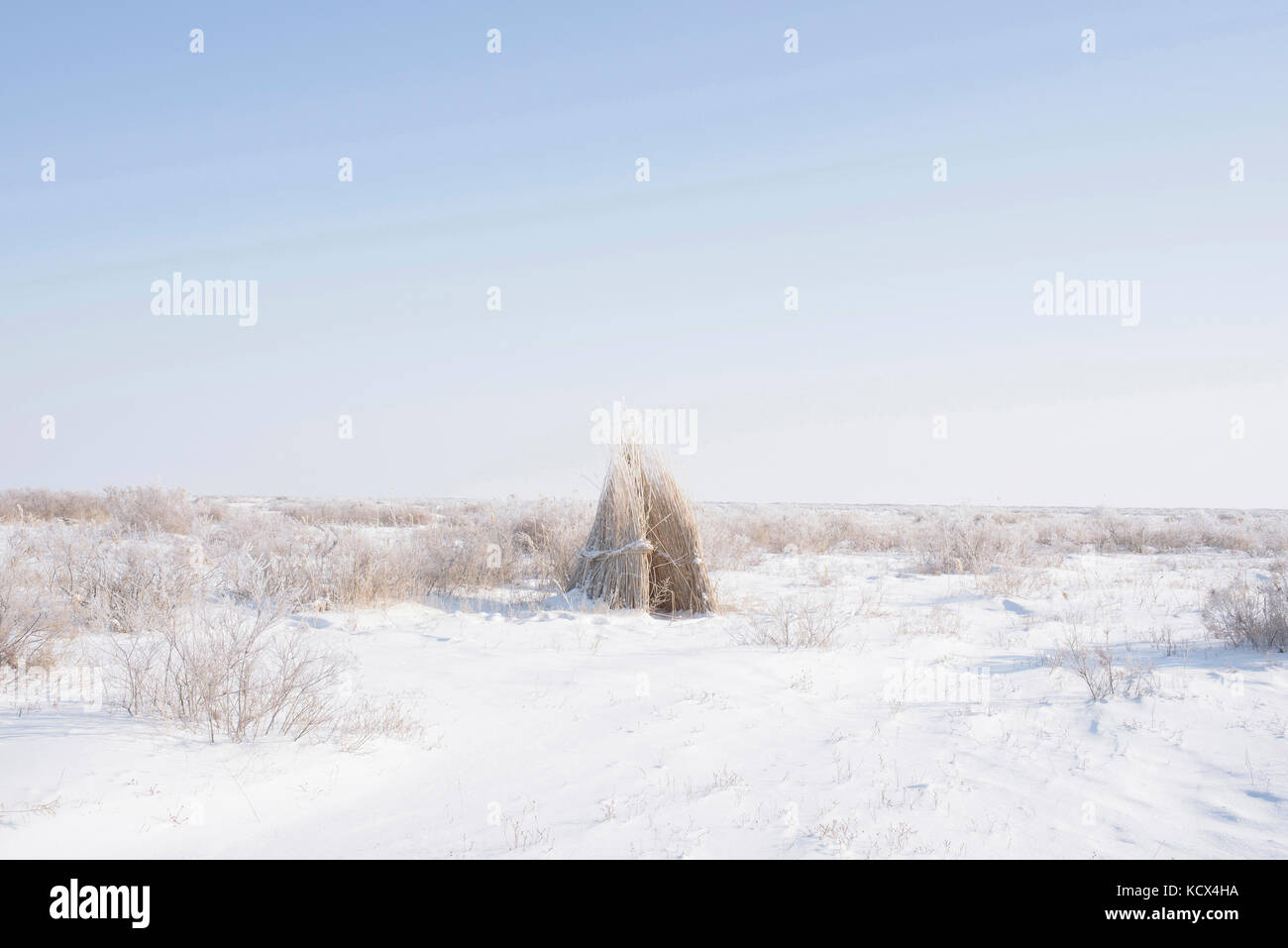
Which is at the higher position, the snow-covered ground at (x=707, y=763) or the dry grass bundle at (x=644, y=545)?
the dry grass bundle at (x=644, y=545)

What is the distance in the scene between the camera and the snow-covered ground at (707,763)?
264 cm

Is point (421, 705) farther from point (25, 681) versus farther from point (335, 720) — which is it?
point (25, 681)

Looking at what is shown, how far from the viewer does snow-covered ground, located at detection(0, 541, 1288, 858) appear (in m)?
2.64

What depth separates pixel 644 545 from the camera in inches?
316

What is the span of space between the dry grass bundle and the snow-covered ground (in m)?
1.97

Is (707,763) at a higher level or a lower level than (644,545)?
lower

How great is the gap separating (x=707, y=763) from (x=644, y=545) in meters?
4.57

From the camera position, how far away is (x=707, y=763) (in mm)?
3490

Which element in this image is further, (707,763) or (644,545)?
(644,545)

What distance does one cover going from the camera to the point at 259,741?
3.40 m

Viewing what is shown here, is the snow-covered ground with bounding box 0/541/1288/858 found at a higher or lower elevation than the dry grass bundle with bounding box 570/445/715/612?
lower

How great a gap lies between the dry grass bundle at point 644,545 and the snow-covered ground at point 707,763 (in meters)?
1.97
